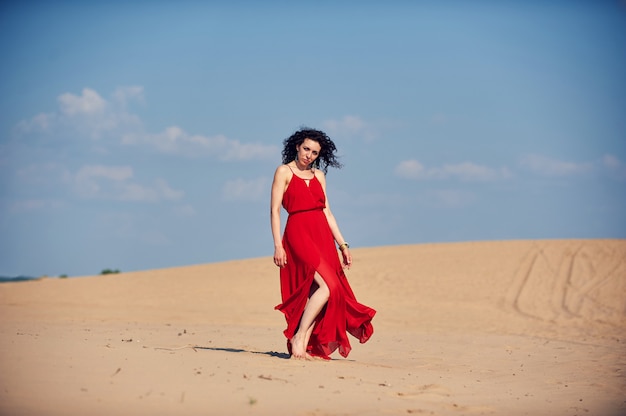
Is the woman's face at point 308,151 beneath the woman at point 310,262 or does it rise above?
above

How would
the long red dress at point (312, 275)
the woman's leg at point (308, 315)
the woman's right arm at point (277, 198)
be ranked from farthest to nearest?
the woman's right arm at point (277, 198), the long red dress at point (312, 275), the woman's leg at point (308, 315)

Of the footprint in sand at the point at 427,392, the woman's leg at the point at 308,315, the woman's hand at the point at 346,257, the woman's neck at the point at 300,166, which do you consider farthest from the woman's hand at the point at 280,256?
the footprint in sand at the point at 427,392

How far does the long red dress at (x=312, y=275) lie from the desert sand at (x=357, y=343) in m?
0.32

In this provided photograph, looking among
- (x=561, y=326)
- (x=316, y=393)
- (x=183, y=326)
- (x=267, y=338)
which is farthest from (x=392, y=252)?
(x=316, y=393)

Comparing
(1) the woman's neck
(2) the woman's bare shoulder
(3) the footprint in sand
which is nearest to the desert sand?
(3) the footprint in sand

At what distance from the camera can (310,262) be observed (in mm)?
8398

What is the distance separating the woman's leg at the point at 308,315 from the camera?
326 inches

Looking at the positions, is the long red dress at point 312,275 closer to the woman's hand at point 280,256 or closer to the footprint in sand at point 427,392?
the woman's hand at point 280,256

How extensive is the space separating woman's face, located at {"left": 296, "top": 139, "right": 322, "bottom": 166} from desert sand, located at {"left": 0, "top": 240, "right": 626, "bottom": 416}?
209cm

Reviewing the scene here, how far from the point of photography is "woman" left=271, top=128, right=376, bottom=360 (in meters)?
8.36

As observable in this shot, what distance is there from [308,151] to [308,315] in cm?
173

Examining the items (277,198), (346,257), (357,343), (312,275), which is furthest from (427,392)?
(357,343)

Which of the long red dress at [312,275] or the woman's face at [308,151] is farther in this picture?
the woman's face at [308,151]

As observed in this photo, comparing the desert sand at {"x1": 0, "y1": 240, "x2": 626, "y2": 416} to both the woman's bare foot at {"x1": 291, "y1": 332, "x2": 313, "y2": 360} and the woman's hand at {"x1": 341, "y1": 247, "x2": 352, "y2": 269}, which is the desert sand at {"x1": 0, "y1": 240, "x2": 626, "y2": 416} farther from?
the woman's hand at {"x1": 341, "y1": 247, "x2": 352, "y2": 269}
